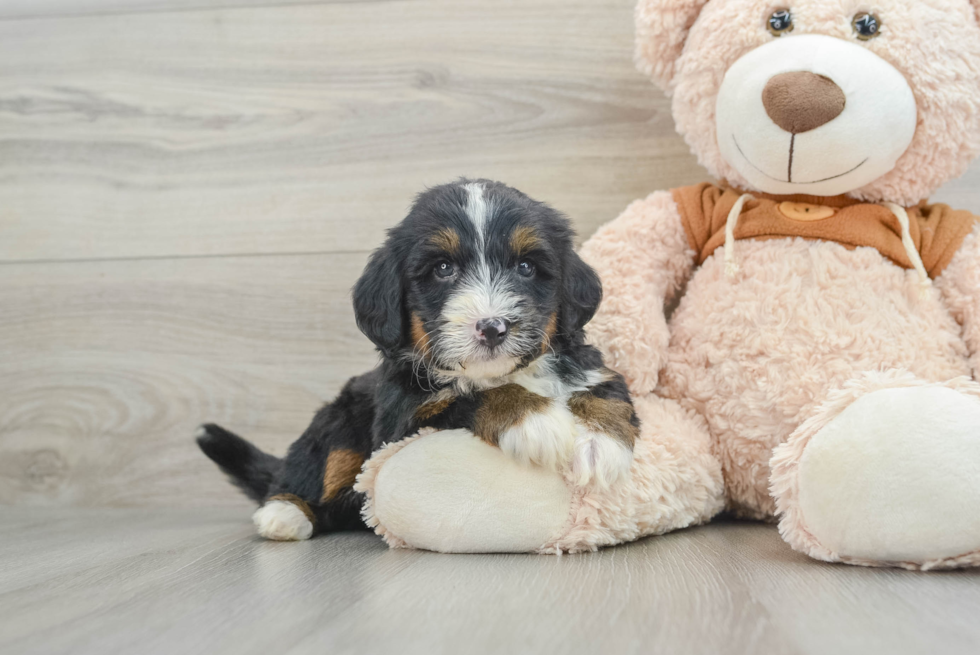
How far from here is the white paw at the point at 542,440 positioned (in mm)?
1416

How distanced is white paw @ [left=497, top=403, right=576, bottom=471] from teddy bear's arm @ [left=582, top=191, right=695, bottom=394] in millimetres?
387

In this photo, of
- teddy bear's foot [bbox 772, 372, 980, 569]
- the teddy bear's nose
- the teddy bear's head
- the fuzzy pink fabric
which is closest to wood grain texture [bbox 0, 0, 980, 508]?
the teddy bear's head

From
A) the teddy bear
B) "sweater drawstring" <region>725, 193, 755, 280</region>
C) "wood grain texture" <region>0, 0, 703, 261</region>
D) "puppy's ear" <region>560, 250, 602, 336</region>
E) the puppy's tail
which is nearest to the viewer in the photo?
the teddy bear

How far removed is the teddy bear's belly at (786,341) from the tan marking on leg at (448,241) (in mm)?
660

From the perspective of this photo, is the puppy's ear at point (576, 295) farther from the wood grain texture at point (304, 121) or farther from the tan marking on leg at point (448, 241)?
the wood grain texture at point (304, 121)

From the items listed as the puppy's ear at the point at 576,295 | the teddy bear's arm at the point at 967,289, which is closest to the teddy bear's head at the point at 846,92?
the teddy bear's arm at the point at 967,289

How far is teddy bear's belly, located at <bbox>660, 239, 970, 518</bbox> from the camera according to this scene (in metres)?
1.64

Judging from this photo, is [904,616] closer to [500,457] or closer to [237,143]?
[500,457]

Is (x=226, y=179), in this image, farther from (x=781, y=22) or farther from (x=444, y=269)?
(x=781, y=22)

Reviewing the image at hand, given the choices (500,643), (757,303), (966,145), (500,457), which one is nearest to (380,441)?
(500,457)

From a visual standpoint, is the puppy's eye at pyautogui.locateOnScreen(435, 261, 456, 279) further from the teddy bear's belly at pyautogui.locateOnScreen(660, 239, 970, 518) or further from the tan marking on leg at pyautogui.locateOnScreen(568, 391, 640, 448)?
the teddy bear's belly at pyautogui.locateOnScreen(660, 239, 970, 518)

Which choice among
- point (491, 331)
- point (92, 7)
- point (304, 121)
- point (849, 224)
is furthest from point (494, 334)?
point (92, 7)

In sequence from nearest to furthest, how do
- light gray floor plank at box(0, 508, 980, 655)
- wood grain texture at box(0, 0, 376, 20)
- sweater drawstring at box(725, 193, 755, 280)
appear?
→ light gray floor plank at box(0, 508, 980, 655) < sweater drawstring at box(725, 193, 755, 280) < wood grain texture at box(0, 0, 376, 20)

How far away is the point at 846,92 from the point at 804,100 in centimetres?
9
